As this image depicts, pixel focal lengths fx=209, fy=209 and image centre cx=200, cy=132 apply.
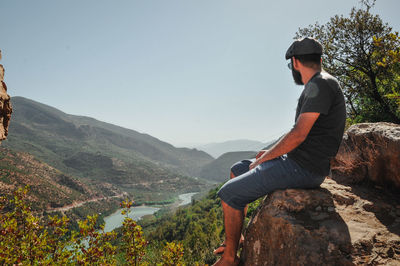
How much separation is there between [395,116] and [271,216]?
13.1m

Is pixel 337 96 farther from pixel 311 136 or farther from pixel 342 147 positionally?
pixel 342 147

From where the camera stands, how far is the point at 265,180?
2611 millimetres

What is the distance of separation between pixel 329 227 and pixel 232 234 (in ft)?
3.58

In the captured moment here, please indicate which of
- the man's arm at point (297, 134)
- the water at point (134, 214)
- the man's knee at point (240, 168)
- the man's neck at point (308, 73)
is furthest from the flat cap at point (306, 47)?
the water at point (134, 214)

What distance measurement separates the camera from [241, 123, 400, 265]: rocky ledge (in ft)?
6.77

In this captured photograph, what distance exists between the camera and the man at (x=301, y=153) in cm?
246

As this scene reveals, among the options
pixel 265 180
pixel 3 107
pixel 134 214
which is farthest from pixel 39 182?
pixel 265 180

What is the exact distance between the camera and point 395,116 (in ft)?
36.8

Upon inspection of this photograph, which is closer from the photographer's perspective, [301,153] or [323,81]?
[323,81]

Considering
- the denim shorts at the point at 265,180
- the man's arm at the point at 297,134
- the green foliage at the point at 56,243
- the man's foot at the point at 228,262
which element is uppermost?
the man's arm at the point at 297,134

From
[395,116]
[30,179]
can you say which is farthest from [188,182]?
[395,116]

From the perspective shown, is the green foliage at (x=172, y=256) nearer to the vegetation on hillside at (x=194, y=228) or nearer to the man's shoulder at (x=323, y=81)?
the man's shoulder at (x=323, y=81)

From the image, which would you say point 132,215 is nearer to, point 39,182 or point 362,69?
point 39,182

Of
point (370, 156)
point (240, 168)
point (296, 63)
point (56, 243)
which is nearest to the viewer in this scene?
point (296, 63)
